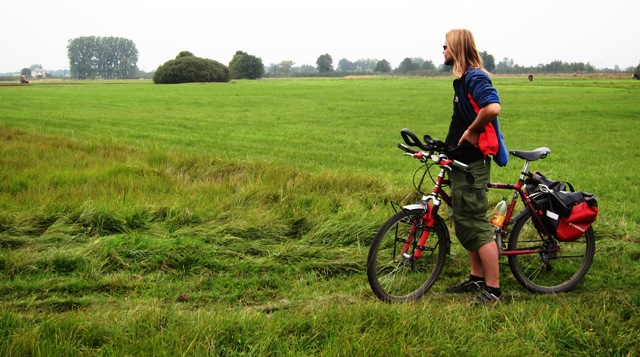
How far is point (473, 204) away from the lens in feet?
15.1

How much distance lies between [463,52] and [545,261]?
7.70 ft

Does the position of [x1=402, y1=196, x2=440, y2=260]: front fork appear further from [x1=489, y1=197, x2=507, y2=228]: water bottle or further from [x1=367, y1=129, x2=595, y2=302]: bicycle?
[x1=489, y1=197, x2=507, y2=228]: water bottle

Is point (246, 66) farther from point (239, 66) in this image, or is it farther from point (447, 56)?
point (447, 56)

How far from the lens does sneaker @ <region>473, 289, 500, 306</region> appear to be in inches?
184

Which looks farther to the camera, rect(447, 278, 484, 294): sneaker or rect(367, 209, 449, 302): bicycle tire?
rect(447, 278, 484, 294): sneaker

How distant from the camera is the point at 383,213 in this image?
7.24m

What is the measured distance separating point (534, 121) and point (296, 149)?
14237mm

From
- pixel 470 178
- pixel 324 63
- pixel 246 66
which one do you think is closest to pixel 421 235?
pixel 470 178

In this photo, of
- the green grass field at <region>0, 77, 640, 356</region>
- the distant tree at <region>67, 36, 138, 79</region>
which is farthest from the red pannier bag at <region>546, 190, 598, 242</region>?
the distant tree at <region>67, 36, 138, 79</region>

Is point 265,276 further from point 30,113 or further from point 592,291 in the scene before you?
point 30,113

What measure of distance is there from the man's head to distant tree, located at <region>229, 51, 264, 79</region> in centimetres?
11841

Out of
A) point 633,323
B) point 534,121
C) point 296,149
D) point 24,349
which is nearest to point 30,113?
point 296,149

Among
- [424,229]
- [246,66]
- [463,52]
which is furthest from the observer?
[246,66]

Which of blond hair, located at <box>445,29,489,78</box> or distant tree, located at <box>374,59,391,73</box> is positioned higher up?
distant tree, located at <box>374,59,391,73</box>
